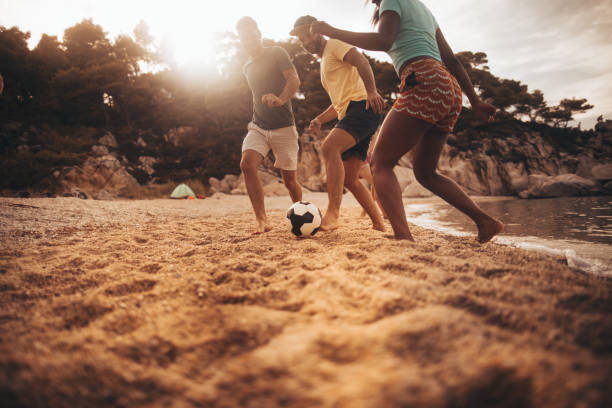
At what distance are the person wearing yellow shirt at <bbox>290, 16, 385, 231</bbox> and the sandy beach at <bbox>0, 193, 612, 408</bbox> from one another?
134cm

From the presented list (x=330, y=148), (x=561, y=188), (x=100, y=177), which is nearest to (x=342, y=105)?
(x=330, y=148)

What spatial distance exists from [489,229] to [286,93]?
2448 mm

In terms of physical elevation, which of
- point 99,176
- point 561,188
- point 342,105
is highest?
point 99,176

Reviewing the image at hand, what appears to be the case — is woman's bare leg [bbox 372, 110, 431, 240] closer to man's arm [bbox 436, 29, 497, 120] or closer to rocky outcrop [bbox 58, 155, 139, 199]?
man's arm [bbox 436, 29, 497, 120]

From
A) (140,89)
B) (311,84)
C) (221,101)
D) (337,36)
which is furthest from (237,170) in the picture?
(337,36)

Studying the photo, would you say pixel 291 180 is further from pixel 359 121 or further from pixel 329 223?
pixel 359 121

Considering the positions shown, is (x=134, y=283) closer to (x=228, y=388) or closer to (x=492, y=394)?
(x=228, y=388)

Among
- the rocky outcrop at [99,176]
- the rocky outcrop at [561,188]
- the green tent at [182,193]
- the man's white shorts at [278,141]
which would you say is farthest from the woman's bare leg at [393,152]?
the rocky outcrop at [561,188]

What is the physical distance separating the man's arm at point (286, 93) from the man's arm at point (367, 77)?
0.71 meters

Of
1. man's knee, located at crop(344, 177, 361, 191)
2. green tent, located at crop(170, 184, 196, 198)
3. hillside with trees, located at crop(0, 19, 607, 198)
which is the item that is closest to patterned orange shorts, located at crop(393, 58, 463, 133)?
man's knee, located at crop(344, 177, 361, 191)

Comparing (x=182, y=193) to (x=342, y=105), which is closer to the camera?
(x=342, y=105)

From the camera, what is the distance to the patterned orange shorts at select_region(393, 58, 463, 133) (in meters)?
1.86

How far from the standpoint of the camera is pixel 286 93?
3.05 metres

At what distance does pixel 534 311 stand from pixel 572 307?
0.61 feet
